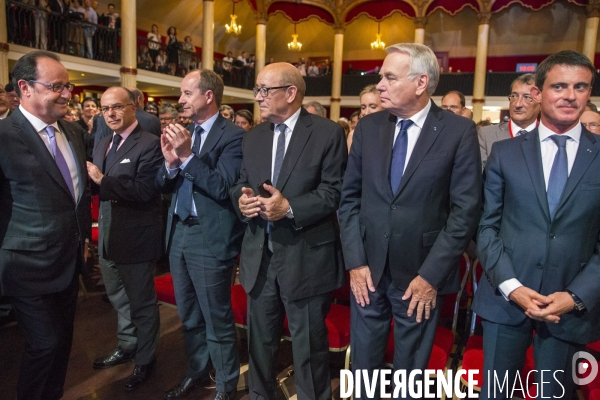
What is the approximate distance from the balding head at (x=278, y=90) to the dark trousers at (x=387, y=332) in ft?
2.78

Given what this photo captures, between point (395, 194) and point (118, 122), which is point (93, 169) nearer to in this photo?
point (118, 122)

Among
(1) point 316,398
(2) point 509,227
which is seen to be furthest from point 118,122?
(2) point 509,227

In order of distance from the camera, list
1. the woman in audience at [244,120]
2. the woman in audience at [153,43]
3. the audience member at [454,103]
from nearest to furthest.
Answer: the audience member at [454,103]
the woman in audience at [244,120]
the woman in audience at [153,43]

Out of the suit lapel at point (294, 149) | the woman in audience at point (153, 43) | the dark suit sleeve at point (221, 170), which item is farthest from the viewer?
the woman in audience at point (153, 43)

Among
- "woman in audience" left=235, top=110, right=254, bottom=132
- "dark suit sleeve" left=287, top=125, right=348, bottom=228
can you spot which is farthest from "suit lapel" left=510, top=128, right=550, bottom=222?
"woman in audience" left=235, top=110, right=254, bottom=132

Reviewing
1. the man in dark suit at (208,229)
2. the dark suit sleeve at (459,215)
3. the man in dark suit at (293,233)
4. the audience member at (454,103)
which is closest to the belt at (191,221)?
the man in dark suit at (208,229)

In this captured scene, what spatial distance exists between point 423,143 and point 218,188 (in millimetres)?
978

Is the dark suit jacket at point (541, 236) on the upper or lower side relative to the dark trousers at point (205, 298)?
upper

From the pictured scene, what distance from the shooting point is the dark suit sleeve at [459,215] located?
1.68m

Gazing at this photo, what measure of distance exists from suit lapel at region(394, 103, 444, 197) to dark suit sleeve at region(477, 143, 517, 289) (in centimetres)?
25

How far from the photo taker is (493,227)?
5.76 feet

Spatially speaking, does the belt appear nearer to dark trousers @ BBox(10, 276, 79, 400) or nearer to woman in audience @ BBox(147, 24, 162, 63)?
dark trousers @ BBox(10, 276, 79, 400)

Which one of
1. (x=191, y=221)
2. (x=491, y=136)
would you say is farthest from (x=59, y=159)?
(x=491, y=136)

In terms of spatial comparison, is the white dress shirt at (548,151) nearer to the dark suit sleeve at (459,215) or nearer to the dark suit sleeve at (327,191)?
the dark suit sleeve at (459,215)
